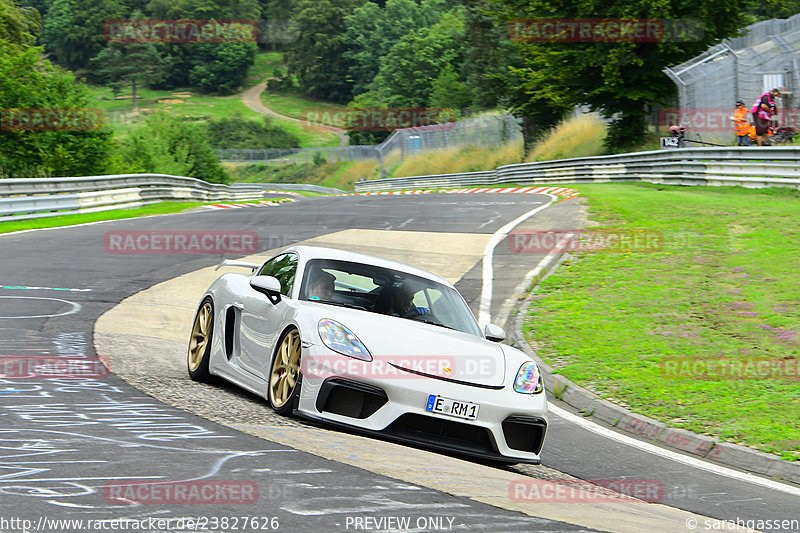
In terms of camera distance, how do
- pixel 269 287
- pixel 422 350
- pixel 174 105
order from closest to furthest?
pixel 422 350
pixel 269 287
pixel 174 105

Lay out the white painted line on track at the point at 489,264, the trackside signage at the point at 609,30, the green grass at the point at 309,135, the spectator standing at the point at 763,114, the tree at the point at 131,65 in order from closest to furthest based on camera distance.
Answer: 1. the white painted line on track at the point at 489,264
2. the spectator standing at the point at 763,114
3. the trackside signage at the point at 609,30
4. the green grass at the point at 309,135
5. the tree at the point at 131,65

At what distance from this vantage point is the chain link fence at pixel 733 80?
3108 cm

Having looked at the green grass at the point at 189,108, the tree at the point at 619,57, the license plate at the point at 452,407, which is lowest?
the license plate at the point at 452,407

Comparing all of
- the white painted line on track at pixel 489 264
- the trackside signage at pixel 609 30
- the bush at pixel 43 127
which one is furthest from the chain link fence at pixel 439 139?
the white painted line on track at pixel 489 264

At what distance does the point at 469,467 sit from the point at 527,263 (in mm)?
11518

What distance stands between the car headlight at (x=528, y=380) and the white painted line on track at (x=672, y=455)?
4.77ft

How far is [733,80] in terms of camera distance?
3136cm

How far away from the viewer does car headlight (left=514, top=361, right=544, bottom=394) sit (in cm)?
672

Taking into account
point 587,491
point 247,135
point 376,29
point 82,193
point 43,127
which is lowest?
point 587,491

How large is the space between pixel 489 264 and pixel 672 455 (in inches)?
386

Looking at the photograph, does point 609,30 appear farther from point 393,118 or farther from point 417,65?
point 417,65

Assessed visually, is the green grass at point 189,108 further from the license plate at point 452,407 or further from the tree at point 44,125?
the license plate at point 452,407

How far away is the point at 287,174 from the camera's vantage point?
326ft

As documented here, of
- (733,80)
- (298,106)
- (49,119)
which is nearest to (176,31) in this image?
(298,106)
